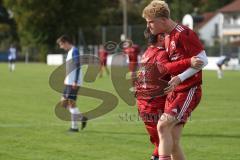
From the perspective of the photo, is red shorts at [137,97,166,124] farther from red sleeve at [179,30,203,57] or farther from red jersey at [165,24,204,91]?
red sleeve at [179,30,203,57]

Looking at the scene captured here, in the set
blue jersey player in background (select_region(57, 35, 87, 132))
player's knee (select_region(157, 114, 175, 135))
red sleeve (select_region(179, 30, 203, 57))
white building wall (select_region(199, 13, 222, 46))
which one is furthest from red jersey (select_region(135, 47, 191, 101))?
white building wall (select_region(199, 13, 222, 46))

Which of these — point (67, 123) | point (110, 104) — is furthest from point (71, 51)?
point (110, 104)

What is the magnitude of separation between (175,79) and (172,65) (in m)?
0.33

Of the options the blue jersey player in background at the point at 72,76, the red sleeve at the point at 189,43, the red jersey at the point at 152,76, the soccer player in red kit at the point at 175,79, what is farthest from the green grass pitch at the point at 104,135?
the red sleeve at the point at 189,43

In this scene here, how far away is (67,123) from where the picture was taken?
15.8 m

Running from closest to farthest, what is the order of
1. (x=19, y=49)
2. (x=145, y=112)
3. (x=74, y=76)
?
1. (x=145, y=112)
2. (x=74, y=76)
3. (x=19, y=49)

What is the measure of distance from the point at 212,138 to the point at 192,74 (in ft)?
18.8

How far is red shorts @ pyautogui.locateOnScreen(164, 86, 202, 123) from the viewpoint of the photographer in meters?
7.65

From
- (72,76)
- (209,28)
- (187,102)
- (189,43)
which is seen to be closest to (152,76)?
(187,102)

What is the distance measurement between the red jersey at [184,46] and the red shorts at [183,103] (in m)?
0.07

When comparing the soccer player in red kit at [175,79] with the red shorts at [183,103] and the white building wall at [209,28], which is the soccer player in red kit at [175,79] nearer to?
the red shorts at [183,103]

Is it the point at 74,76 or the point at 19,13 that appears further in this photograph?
the point at 19,13

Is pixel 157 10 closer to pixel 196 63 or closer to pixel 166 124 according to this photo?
pixel 196 63

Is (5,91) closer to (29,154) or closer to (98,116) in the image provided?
(98,116)
